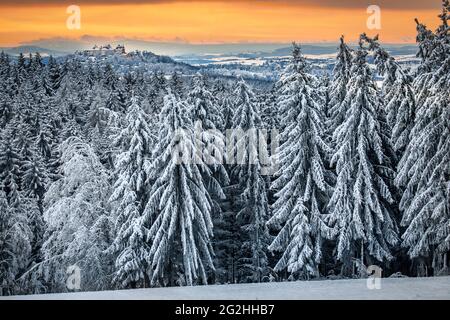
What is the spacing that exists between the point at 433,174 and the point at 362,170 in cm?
417

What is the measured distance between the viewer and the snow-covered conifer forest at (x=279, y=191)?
29422 millimetres

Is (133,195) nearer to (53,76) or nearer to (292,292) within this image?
(292,292)

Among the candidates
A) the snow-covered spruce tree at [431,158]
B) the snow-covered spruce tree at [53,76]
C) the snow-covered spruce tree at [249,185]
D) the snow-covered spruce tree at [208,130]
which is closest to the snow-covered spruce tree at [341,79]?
the snow-covered spruce tree at [431,158]

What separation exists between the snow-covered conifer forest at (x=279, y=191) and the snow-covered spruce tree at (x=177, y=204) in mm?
77

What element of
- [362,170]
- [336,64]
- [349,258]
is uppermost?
[336,64]

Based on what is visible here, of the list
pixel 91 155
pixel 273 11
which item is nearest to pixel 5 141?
pixel 91 155

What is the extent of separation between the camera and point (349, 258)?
3253cm

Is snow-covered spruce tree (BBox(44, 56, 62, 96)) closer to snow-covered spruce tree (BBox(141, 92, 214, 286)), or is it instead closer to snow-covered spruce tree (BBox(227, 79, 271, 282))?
snow-covered spruce tree (BBox(227, 79, 271, 282))

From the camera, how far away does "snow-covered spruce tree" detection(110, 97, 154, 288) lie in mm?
31875

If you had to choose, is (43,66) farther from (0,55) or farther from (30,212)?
(30,212)

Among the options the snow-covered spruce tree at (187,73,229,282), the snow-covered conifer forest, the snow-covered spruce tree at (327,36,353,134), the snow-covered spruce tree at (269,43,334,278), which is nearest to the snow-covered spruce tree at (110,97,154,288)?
Result: the snow-covered conifer forest

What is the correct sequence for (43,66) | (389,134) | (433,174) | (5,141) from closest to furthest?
(433,174) < (389,134) < (5,141) < (43,66)

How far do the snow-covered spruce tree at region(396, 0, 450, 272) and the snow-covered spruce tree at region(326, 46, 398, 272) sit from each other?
1.57 metres

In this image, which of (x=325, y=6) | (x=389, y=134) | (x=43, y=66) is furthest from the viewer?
A: (x=43, y=66)
